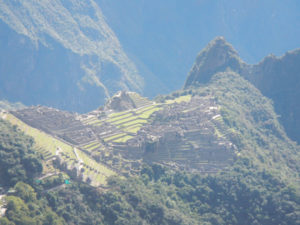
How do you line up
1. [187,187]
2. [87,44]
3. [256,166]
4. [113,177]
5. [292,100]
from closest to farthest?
[113,177]
[187,187]
[256,166]
[292,100]
[87,44]

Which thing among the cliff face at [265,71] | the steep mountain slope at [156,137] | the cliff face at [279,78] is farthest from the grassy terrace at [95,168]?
the cliff face at [279,78]

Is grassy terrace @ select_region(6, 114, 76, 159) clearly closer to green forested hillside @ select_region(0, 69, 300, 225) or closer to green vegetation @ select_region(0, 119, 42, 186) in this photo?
green forested hillside @ select_region(0, 69, 300, 225)

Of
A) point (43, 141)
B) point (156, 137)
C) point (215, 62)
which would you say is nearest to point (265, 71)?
point (215, 62)

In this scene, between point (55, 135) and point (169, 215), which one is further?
point (55, 135)

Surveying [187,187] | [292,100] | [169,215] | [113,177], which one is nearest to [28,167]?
[113,177]

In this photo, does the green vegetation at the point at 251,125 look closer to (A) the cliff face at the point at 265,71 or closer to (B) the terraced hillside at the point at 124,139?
(A) the cliff face at the point at 265,71

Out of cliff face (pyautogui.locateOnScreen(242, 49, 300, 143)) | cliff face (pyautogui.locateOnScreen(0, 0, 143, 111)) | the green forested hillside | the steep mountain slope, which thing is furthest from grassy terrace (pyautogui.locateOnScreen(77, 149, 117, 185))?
cliff face (pyautogui.locateOnScreen(0, 0, 143, 111))

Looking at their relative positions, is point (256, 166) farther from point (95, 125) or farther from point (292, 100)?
point (292, 100)
